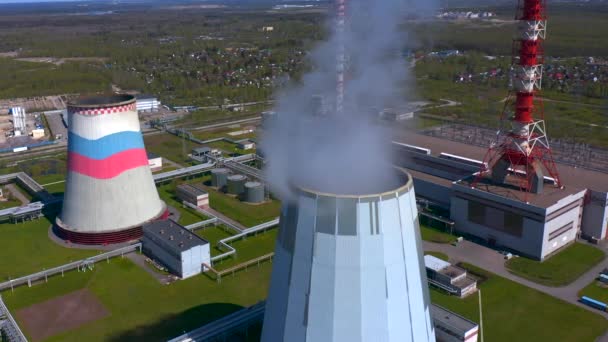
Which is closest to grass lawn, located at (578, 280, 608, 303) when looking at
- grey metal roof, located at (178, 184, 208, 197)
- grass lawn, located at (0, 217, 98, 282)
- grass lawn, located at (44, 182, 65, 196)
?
grey metal roof, located at (178, 184, 208, 197)

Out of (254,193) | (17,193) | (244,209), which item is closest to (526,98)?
(254,193)

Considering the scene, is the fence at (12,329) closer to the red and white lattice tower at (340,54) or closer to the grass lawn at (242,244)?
the grass lawn at (242,244)

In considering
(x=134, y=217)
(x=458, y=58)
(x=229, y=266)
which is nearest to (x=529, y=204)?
(x=229, y=266)

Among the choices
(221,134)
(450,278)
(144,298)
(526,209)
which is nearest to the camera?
(144,298)

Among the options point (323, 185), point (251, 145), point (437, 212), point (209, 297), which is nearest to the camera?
point (323, 185)

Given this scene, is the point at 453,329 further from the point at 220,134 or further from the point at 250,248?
the point at 220,134

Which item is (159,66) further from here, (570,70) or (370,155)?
(370,155)
